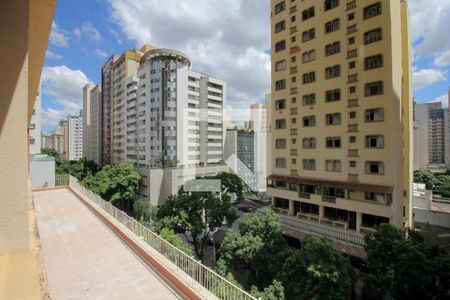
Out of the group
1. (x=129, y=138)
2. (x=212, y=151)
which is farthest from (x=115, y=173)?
(x=212, y=151)

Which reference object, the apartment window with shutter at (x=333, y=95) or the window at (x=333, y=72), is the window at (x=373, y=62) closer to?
the window at (x=333, y=72)

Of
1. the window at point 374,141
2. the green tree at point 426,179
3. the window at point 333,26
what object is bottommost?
the green tree at point 426,179

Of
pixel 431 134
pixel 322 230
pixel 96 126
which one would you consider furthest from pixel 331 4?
pixel 96 126

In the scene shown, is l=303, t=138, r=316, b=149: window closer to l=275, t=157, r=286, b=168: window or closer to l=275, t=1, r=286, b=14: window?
l=275, t=157, r=286, b=168: window

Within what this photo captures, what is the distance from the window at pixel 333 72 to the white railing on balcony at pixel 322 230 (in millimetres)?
8852

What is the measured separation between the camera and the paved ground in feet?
14.1

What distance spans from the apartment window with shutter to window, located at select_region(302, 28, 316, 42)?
12.6ft

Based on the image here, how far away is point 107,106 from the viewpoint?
5094 cm

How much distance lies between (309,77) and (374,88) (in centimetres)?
389

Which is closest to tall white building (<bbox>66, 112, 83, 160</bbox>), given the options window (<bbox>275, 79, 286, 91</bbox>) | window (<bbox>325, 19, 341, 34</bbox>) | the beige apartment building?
window (<bbox>275, 79, 286, 91</bbox>)

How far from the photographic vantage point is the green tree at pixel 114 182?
27.9m

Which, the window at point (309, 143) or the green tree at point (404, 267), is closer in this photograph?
the green tree at point (404, 267)

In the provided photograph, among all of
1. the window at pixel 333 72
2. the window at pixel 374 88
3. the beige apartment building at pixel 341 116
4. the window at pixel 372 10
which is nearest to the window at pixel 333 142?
the beige apartment building at pixel 341 116

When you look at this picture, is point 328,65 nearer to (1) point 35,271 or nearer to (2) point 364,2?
(2) point 364,2
